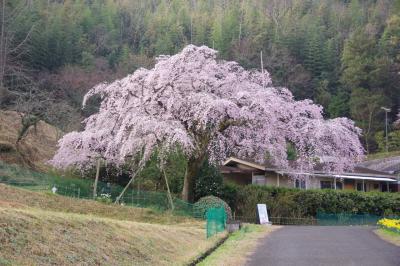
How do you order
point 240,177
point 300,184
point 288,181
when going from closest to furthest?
point 288,181
point 300,184
point 240,177

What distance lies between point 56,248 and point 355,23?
59393 mm

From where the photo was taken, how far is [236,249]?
43.9 ft

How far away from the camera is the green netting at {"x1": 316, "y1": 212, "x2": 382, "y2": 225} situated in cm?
2677

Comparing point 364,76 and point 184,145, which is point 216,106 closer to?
point 184,145

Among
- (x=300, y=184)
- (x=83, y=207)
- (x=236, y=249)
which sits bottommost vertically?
(x=236, y=249)

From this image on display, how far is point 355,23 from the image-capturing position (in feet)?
205

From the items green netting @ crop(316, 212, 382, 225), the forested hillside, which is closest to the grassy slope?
green netting @ crop(316, 212, 382, 225)

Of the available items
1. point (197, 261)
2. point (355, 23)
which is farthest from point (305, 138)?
point (355, 23)

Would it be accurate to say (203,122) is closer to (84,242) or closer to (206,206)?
(206,206)

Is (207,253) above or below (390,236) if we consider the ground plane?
below

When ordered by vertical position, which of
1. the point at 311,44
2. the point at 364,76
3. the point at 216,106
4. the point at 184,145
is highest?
the point at 311,44

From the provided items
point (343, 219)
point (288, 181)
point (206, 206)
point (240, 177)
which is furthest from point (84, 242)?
point (240, 177)

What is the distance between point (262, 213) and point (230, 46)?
30589 millimetres

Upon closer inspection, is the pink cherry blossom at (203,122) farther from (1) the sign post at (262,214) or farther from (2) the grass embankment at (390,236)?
(2) the grass embankment at (390,236)
